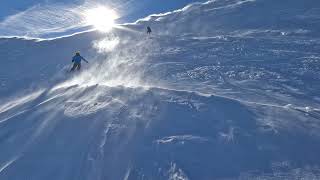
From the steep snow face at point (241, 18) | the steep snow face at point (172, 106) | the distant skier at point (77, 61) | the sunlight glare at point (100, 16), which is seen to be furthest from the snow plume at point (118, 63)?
the sunlight glare at point (100, 16)

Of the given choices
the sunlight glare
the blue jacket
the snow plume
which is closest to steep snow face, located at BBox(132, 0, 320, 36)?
the snow plume

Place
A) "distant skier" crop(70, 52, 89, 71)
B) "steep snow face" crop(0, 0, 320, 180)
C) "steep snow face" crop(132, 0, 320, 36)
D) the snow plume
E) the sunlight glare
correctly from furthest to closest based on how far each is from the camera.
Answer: the sunlight glare
"steep snow face" crop(132, 0, 320, 36)
"distant skier" crop(70, 52, 89, 71)
the snow plume
"steep snow face" crop(0, 0, 320, 180)

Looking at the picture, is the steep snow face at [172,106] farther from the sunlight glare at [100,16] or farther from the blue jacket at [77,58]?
the sunlight glare at [100,16]

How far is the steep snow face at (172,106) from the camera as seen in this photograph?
15789mm

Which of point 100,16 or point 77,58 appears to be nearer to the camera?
point 77,58

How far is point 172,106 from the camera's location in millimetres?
19094

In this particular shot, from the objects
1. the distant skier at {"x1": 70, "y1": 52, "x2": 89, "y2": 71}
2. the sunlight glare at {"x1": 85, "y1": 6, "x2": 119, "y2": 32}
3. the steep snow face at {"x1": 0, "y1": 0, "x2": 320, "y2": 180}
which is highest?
the distant skier at {"x1": 70, "y1": 52, "x2": 89, "y2": 71}

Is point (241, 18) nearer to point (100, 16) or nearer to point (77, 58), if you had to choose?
point (77, 58)

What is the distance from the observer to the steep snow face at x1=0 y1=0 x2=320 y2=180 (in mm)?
15789

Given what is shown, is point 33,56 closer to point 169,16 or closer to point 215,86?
point 169,16

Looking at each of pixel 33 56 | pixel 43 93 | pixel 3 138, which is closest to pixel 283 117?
pixel 3 138

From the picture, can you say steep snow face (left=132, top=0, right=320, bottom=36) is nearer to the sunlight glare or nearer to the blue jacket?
the blue jacket

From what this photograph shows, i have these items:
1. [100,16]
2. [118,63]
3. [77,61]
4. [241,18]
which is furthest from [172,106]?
[100,16]

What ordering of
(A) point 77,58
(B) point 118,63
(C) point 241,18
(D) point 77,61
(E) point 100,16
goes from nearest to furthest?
(A) point 77,58 < (D) point 77,61 < (B) point 118,63 < (C) point 241,18 < (E) point 100,16
